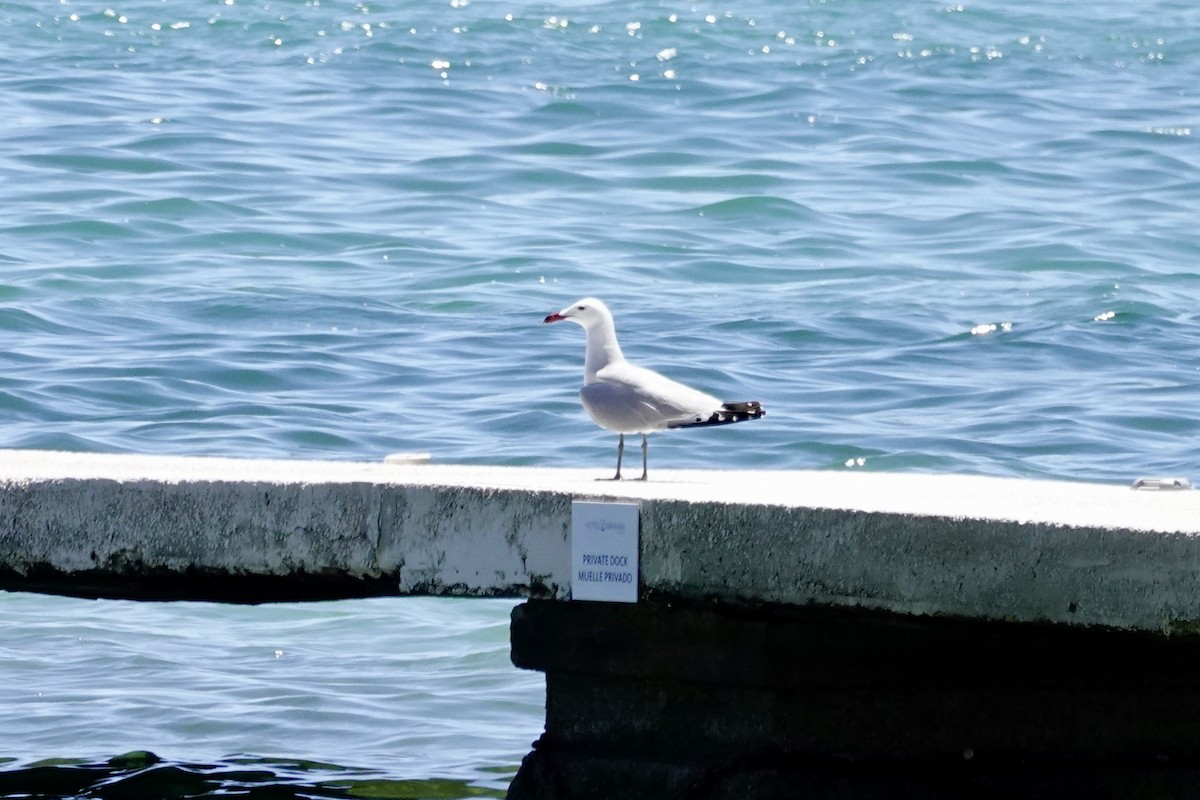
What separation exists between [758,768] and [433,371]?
6.38 meters

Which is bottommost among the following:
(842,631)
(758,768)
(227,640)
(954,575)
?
(227,640)

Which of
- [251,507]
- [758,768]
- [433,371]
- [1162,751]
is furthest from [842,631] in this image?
[433,371]

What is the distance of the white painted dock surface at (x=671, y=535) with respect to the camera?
3896mm

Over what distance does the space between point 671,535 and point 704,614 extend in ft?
1.26

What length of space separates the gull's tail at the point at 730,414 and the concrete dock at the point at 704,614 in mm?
165

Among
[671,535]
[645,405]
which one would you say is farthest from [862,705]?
[645,405]

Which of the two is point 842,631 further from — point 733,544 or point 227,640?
point 227,640

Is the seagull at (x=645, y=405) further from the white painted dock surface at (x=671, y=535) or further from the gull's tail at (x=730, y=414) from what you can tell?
the white painted dock surface at (x=671, y=535)

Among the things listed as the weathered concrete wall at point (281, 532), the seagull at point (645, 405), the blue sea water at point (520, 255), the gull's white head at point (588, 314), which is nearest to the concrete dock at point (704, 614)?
the weathered concrete wall at point (281, 532)

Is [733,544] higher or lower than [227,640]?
higher

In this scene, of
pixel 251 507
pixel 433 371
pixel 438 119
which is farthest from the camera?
pixel 438 119

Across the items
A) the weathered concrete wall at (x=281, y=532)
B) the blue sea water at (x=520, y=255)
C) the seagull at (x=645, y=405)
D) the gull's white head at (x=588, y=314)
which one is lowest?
the blue sea water at (x=520, y=255)

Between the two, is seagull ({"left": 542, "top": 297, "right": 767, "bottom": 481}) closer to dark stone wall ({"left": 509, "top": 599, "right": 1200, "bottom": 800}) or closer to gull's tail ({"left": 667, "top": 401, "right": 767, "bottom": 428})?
gull's tail ({"left": 667, "top": 401, "right": 767, "bottom": 428})

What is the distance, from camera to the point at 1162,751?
4.52m
